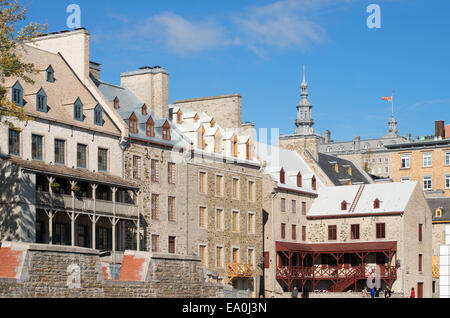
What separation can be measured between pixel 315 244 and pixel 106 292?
38.5 meters

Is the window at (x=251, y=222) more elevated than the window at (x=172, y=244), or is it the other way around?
the window at (x=251, y=222)

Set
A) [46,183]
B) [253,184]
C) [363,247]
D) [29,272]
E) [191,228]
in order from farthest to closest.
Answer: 1. [363,247]
2. [253,184]
3. [191,228]
4. [46,183]
5. [29,272]

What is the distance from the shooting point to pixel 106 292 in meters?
34.9

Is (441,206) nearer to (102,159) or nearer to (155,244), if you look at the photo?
(155,244)

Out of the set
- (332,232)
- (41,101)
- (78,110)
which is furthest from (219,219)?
(41,101)

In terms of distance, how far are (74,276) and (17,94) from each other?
14.2 m

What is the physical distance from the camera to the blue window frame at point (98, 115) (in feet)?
164

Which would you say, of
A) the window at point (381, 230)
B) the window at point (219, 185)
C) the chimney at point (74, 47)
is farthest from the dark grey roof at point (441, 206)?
the chimney at point (74, 47)

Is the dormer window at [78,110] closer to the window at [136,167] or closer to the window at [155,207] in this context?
the window at [136,167]

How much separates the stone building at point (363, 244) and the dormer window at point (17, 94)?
27579 mm

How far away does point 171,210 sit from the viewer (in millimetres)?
55125

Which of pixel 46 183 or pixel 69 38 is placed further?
pixel 69 38
